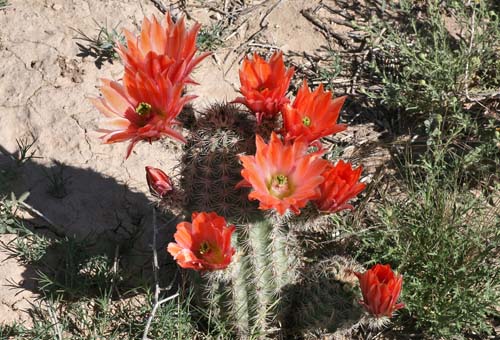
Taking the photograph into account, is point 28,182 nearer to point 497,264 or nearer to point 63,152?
point 63,152

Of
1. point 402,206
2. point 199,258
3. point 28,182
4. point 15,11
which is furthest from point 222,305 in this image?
point 15,11

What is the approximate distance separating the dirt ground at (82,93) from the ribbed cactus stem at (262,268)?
0.87m

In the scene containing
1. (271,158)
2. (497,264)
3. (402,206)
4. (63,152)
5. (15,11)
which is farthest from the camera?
(15,11)

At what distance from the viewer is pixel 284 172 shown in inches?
91.7

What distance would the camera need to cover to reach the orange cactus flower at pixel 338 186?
2.34m

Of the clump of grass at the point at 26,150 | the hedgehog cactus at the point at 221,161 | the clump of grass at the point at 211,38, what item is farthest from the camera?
the clump of grass at the point at 211,38

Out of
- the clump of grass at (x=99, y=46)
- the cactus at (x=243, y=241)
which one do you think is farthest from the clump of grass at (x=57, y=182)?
the cactus at (x=243, y=241)

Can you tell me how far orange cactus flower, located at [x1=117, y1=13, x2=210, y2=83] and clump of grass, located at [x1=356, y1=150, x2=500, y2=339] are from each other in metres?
1.28

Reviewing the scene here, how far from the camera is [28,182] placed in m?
3.36

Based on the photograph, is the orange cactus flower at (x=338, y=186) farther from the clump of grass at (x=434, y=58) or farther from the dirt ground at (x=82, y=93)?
the clump of grass at (x=434, y=58)

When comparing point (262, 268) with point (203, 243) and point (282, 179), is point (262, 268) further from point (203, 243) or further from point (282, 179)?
point (282, 179)

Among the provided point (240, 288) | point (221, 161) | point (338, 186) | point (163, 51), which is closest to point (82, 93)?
point (163, 51)

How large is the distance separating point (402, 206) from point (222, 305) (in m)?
1.11

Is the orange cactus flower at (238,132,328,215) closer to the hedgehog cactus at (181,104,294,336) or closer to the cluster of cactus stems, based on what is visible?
the cluster of cactus stems
